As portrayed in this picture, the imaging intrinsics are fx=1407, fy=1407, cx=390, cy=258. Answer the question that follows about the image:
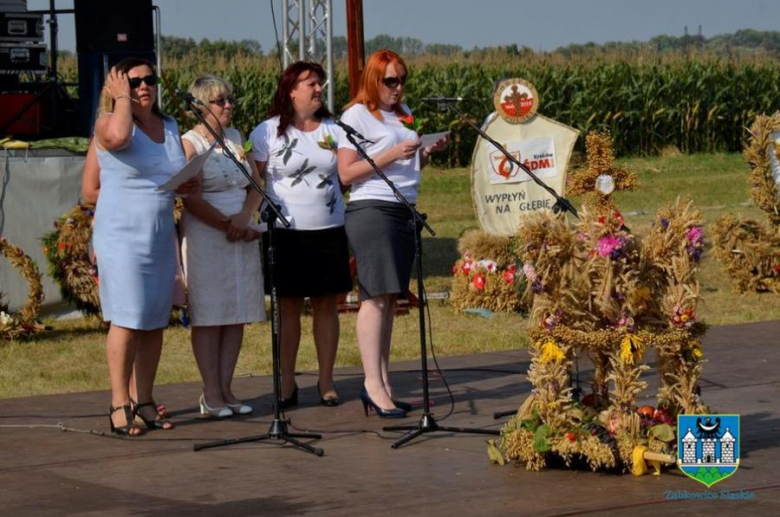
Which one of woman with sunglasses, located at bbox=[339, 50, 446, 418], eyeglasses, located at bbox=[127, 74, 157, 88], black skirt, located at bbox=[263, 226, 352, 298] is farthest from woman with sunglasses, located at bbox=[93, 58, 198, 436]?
woman with sunglasses, located at bbox=[339, 50, 446, 418]

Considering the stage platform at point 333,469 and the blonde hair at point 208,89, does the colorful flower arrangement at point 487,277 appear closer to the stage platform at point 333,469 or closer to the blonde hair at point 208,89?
the stage platform at point 333,469

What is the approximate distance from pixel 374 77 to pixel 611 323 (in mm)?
2120

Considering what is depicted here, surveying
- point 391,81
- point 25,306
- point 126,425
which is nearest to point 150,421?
point 126,425

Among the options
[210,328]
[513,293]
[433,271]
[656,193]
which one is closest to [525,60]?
[656,193]

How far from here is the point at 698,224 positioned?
6.09 meters

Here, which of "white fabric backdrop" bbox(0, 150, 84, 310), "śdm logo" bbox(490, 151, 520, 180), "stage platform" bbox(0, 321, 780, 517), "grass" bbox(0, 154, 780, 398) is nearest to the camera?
"stage platform" bbox(0, 321, 780, 517)

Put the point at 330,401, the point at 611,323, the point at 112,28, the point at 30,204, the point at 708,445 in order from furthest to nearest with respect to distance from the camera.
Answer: the point at 112,28
the point at 30,204
the point at 330,401
the point at 611,323
the point at 708,445

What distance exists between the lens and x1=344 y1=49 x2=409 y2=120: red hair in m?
7.49

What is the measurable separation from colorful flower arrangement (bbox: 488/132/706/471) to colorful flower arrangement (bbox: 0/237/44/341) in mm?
5606

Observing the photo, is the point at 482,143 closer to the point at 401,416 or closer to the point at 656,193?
the point at 401,416

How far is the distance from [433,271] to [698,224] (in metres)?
8.47

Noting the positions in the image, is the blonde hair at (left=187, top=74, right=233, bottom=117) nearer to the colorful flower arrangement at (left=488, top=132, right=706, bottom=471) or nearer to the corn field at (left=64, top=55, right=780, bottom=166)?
the colorful flower arrangement at (left=488, top=132, right=706, bottom=471)

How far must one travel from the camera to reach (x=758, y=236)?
508 inches

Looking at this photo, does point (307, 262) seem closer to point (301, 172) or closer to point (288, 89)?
point (301, 172)
